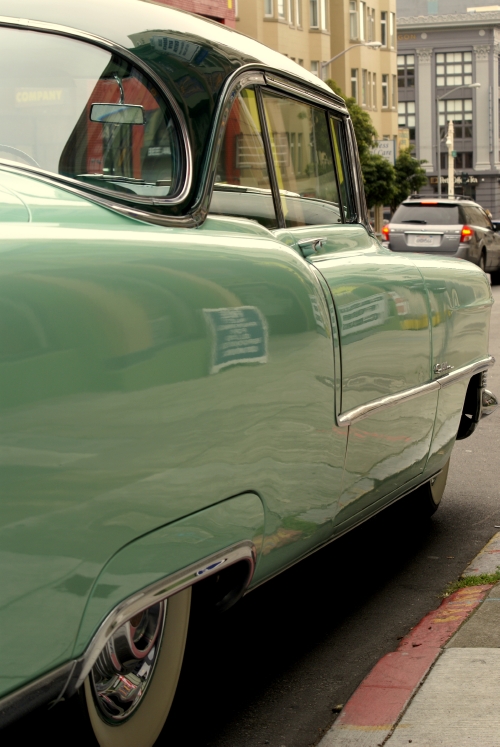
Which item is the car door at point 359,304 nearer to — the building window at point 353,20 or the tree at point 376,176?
the tree at point 376,176

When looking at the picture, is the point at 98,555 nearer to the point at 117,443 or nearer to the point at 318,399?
the point at 117,443

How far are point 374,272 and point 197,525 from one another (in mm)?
1460

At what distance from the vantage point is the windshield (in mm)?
2494

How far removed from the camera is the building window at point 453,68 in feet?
291

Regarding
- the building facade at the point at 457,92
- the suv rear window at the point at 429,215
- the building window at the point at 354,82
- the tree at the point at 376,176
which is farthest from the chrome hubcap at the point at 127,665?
the building facade at the point at 457,92

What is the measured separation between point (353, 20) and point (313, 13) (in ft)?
21.2

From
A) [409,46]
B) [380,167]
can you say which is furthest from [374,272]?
[409,46]

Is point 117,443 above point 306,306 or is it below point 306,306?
below

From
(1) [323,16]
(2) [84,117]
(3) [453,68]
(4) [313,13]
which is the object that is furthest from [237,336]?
(3) [453,68]

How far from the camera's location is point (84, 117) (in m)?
2.56

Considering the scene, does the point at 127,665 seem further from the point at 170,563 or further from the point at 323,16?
the point at 323,16

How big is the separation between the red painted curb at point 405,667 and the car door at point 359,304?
48 centimetres

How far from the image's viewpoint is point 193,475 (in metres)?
2.29

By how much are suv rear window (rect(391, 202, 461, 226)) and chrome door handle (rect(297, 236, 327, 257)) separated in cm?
1777
